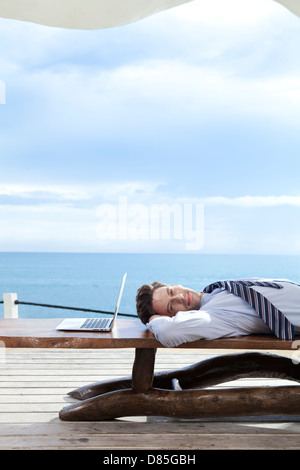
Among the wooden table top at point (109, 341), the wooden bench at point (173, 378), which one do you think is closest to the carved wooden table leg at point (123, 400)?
the wooden bench at point (173, 378)

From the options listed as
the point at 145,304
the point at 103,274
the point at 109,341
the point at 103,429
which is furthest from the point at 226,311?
the point at 103,274

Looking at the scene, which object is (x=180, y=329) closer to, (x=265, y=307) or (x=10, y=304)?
(x=265, y=307)

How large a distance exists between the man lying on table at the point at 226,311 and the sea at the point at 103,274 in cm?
2418

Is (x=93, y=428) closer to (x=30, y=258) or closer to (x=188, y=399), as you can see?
(x=188, y=399)

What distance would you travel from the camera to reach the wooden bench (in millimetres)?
2213

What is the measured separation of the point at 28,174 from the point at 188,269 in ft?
35.1

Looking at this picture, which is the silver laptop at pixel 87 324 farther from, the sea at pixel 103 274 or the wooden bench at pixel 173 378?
the sea at pixel 103 274

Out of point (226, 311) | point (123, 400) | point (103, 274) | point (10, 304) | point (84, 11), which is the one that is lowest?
point (103, 274)

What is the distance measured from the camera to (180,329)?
2168 mm

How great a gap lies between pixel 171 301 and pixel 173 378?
0.43 m

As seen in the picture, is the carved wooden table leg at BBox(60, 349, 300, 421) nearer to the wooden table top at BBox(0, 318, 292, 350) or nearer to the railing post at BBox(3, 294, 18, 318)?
the wooden table top at BBox(0, 318, 292, 350)

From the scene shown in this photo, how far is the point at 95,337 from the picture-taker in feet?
7.29

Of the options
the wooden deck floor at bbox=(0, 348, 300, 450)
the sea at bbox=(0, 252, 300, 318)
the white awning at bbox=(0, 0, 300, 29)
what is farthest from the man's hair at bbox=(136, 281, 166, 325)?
the sea at bbox=(0, 252, 300, 318)

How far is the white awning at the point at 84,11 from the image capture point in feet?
9.02
